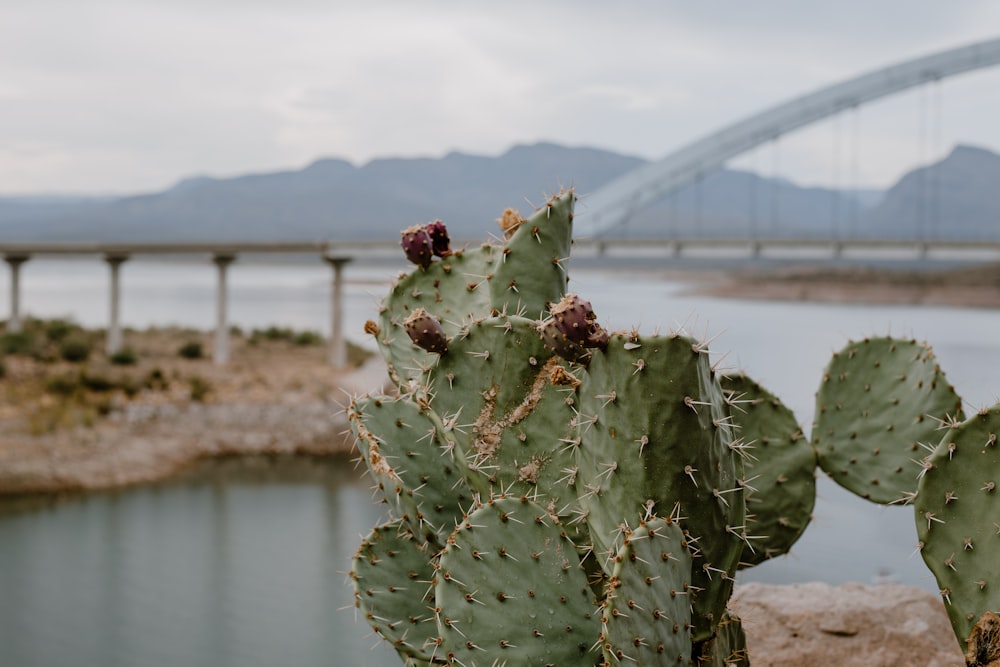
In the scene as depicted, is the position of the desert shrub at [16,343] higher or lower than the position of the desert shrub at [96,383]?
higher

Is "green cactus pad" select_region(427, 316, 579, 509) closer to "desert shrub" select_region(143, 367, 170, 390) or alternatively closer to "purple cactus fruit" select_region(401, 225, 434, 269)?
"purple cactus fruit" select_region(401, 225, 434, 269)

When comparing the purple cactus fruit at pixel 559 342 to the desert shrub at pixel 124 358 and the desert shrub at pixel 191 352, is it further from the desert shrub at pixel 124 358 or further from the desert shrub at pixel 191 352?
the desert shrub at pixel 191 352

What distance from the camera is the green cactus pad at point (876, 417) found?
3740 millimetres

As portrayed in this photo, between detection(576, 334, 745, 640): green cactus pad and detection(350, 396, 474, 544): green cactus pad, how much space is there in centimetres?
58

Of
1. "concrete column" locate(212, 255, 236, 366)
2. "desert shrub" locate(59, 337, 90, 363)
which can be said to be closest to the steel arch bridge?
"concrete column" locate(212, 255, 236, 366)

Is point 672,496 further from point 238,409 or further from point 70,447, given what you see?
point 238,409

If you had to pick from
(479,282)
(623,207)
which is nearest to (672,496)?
(479,282)

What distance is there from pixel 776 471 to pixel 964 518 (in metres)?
1.06

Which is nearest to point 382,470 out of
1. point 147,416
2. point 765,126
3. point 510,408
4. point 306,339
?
point 510,408

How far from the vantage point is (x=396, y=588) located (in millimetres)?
3291

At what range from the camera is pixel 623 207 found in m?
64.2

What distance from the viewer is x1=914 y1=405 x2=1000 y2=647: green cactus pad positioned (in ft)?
8.64

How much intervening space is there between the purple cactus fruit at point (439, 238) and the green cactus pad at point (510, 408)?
649 millimetres

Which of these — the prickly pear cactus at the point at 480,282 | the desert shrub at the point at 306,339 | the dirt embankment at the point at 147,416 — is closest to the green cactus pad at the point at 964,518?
the prickly pear cactus at the point at 480,282
